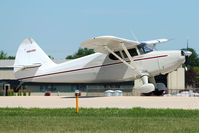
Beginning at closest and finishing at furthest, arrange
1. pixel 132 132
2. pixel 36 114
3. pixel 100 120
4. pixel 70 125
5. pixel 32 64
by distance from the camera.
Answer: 1. pixel 132 132
2. pixel 70 125
3. pixel 100 120
4. pixel 36 114
5. pixel 32 64

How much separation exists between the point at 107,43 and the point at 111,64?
150 centimetres

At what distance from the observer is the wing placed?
948 inches

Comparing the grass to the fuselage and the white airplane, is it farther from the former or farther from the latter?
the fuselage

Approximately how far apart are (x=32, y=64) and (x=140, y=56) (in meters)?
7.99

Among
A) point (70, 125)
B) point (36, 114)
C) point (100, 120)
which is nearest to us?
point (70, 125)

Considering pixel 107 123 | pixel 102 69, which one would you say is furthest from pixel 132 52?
pixel 107 123

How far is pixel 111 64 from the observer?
1010 inches

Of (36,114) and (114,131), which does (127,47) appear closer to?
(36,114)

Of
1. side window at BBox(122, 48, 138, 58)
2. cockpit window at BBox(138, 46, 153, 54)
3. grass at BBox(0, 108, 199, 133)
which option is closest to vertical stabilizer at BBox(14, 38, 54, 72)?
side window at BBox(122, 48, 138, 58)

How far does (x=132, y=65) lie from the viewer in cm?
2459

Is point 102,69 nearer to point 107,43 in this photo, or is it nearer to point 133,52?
point 107,43

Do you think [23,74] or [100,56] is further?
[23,74]

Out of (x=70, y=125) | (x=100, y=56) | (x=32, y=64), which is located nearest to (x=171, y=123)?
(x=70, y=125)

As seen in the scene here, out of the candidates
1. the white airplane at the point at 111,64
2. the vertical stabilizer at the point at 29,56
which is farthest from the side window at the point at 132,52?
the vertical stabilizer at the point at 29,56
